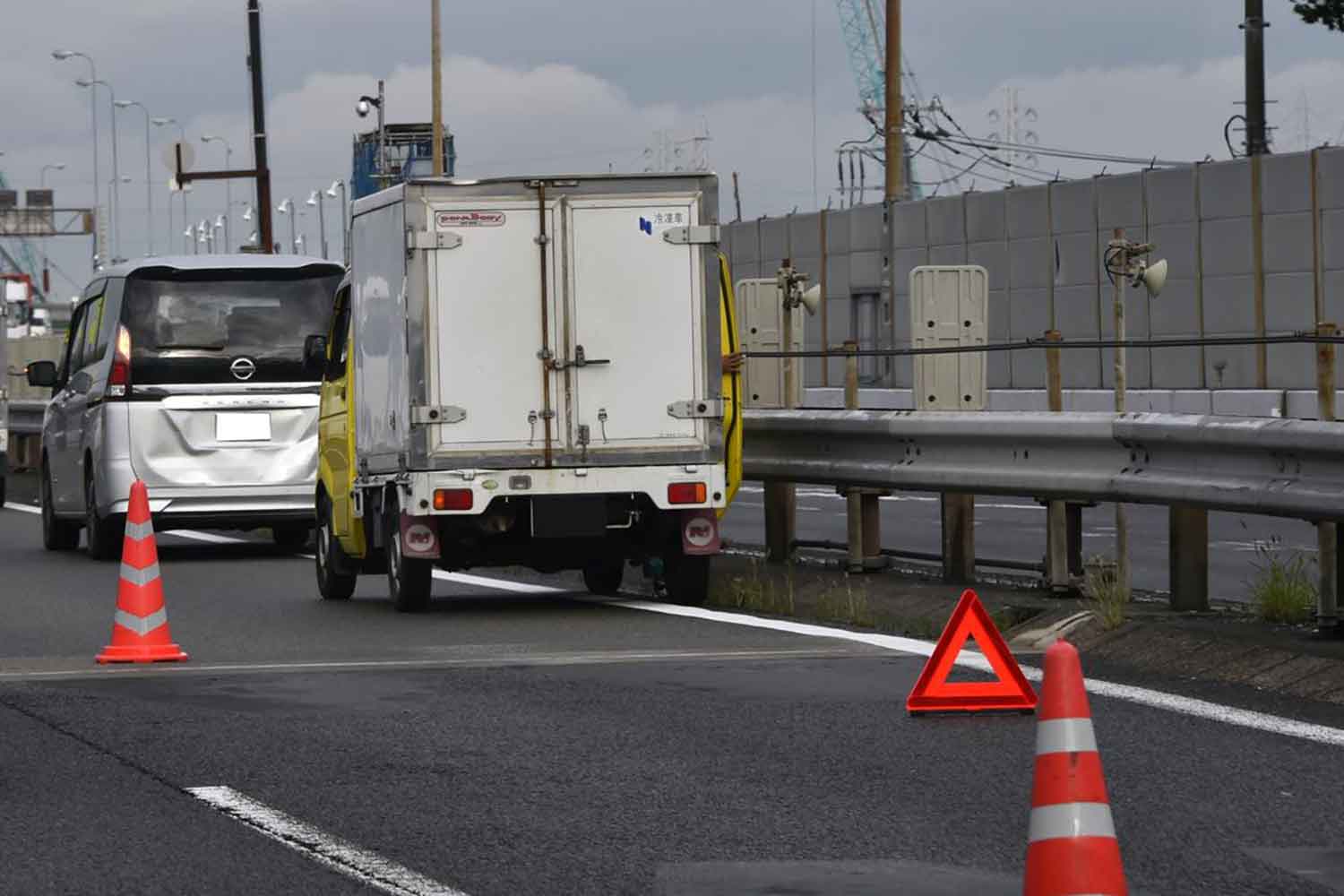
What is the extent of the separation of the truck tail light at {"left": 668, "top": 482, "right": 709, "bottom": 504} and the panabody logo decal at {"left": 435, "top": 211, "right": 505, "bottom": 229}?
5.60ft

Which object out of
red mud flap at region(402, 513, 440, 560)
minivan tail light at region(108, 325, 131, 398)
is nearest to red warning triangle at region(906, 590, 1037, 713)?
red mud flap at region(402, 513, 440, 560)

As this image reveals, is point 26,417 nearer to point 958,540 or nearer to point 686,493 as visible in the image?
point 686,493

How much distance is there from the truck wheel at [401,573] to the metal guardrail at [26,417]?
22052 mm

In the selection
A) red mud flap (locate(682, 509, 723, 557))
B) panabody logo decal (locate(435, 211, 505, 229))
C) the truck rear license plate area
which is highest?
panabody logo decal (locate(435, 211, 505, 229))

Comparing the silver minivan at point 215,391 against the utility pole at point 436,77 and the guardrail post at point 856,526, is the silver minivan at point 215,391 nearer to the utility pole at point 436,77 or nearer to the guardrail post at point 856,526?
the guardrail post at point 856,526

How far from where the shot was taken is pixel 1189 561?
13.2 metres

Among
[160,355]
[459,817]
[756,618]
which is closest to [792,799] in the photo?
[459,817]

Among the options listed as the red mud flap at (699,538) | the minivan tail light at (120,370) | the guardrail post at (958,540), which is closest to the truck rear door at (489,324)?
the red mud flap at (699,538)

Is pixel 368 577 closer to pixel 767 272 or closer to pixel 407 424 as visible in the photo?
pixel 407 424

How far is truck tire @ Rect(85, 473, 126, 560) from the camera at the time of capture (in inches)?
861

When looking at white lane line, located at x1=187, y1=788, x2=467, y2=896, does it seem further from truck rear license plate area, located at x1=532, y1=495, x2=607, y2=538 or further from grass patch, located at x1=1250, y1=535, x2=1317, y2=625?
truck rear license plate area, located at x1=532, y1=495, x2=607, y2=538

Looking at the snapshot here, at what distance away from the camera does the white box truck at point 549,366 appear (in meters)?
15.3

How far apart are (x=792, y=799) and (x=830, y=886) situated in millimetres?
1442

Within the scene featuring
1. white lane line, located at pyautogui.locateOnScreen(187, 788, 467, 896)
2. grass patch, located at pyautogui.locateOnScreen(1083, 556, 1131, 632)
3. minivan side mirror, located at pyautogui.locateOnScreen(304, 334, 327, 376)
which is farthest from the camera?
minivan side mirror, located at pyautogui.locateOnScreen(304, 334, 327, 376)
